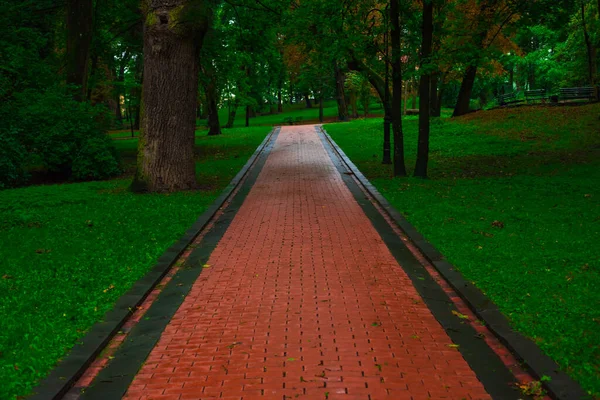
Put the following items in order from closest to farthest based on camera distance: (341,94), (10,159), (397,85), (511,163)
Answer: (10,159)
(397,85)
(511,163)
(341,94)

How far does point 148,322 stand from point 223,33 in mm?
19738

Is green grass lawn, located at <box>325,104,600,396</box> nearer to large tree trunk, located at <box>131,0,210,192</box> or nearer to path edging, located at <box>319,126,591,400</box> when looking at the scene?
path edging, located at <box>319,126,591,400</box>

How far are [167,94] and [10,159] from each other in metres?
5.78

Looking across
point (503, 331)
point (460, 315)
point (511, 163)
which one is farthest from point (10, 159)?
point (511, 163)

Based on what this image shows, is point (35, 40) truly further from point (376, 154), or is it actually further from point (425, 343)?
point (425, 343)

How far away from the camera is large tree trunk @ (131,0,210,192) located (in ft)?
45.1

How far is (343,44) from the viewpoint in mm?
15742

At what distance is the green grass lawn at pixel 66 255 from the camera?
5.17 metres

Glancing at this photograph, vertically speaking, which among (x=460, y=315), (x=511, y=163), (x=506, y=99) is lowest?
(x=460, y=315)

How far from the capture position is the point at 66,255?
27.0 ft

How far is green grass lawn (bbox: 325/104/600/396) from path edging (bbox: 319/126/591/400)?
0.35ft

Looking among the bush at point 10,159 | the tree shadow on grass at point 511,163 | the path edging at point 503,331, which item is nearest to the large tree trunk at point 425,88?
the tree shadow on grass at point 511,163

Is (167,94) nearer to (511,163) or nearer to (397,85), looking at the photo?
(397,85)

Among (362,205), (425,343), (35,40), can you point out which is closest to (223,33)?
(35,40)
